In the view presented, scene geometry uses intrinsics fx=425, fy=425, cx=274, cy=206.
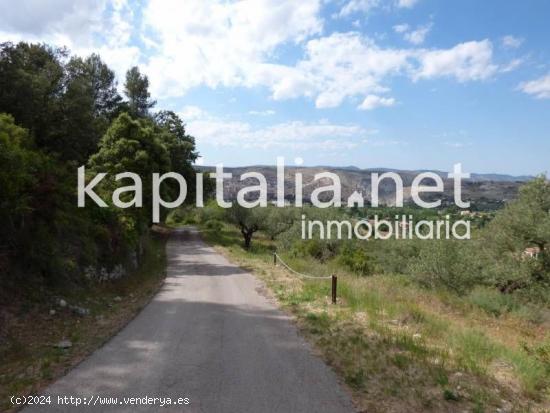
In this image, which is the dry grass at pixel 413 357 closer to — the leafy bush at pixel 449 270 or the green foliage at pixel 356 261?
the leafy bush at pixel 449 270

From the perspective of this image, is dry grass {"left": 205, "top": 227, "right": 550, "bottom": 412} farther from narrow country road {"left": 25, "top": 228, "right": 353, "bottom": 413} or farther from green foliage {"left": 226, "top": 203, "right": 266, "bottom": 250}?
green foliage {"left": 226, "top": 203, "right": 266, "bottom": 250}

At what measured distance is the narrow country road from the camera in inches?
223

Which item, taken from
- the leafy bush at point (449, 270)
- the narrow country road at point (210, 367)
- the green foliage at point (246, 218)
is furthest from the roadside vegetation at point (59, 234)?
the green foliage at point (246, 218)

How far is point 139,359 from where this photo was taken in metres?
7.23

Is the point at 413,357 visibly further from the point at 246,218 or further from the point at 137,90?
the point at 137,90

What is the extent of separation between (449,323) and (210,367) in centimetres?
601

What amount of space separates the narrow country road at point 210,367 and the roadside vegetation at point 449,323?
58 cm

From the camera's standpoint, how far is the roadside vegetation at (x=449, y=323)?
609 centimetres

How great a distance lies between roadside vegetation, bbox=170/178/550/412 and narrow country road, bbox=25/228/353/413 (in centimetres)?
58

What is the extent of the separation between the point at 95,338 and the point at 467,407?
6899mm

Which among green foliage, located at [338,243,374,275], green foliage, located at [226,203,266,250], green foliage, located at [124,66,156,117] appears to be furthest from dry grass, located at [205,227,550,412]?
green foliage, located at [124,66,156,117]

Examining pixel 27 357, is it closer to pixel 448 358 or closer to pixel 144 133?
pixel 448 358

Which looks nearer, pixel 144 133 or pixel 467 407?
pixel 467 407

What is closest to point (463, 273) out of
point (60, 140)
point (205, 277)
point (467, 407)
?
point (205, 277)
